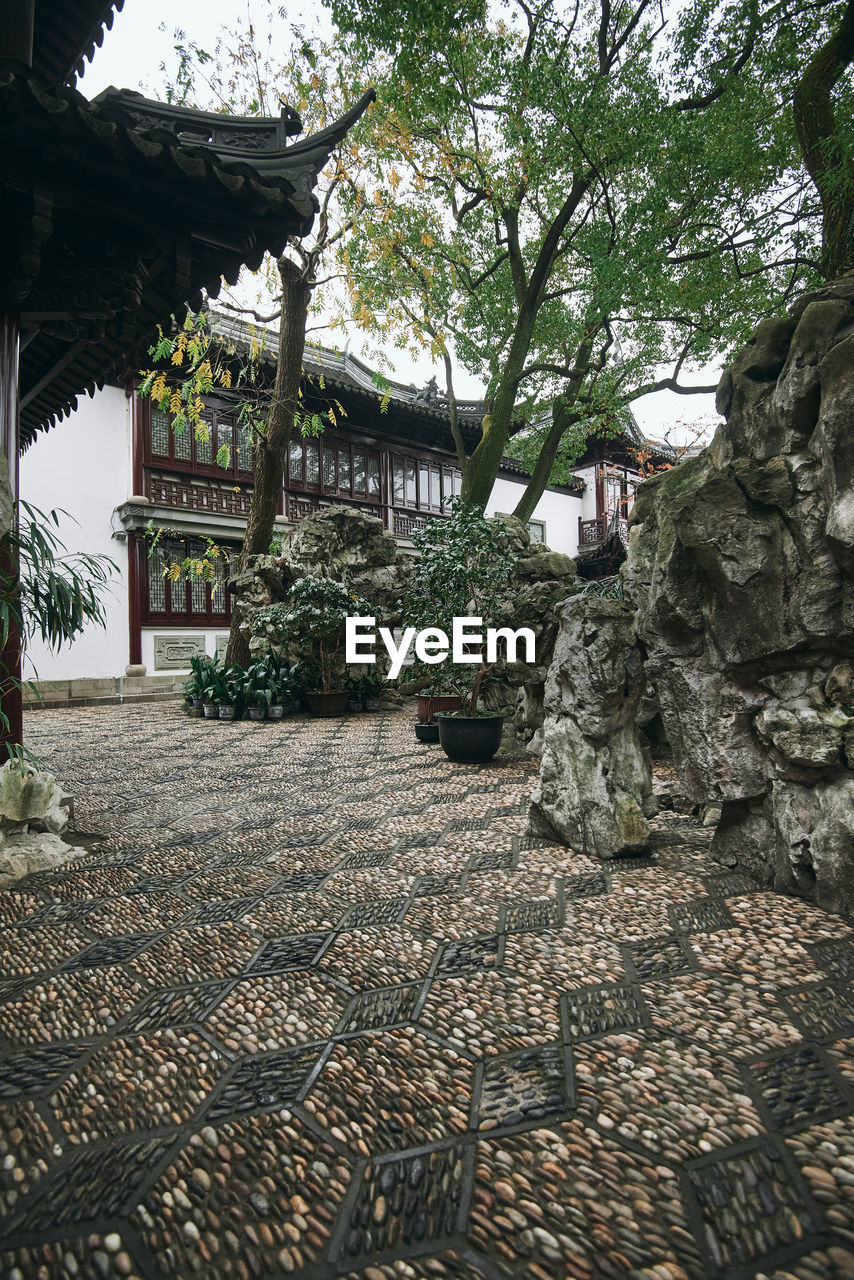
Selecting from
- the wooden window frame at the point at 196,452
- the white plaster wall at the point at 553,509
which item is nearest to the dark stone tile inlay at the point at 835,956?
the wooden window frame at the point at 196,452

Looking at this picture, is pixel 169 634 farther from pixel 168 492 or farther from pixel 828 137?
pixel 828 137

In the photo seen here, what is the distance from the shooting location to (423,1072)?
1543mm

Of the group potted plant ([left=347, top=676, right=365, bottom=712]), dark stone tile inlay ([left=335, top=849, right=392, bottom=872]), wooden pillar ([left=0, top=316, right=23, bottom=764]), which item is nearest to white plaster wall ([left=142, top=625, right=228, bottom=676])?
potted plant ([left=347, top=676, right=365, bottom=712])

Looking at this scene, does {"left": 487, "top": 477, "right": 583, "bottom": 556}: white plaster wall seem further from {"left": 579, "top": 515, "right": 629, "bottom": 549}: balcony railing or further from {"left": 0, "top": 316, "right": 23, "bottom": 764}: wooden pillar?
{"left": 0, "top": 316, "right": 23, "bottom": 764}: wooden pillar

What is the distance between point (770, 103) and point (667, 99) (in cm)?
126

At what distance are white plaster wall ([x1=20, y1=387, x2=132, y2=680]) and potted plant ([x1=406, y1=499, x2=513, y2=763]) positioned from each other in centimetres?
942

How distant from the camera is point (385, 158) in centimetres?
916

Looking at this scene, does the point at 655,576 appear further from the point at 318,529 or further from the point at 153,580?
the point at 153,580

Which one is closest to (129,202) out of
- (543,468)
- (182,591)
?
(543,468)

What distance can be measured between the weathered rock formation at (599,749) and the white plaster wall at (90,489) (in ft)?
38.2

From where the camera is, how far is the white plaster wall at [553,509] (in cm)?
2092

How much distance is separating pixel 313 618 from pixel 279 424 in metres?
3.36

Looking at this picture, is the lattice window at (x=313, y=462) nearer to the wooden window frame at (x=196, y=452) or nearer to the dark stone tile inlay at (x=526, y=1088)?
the wooden window frame at (x=196, y=452)

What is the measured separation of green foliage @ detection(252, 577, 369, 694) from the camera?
8.82 m
